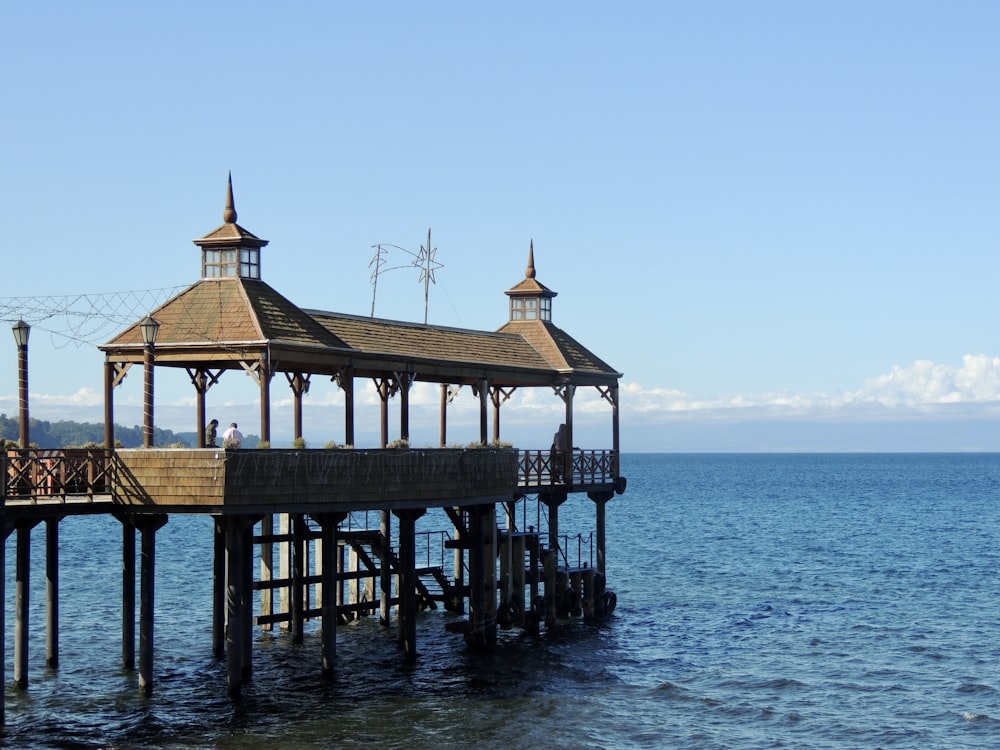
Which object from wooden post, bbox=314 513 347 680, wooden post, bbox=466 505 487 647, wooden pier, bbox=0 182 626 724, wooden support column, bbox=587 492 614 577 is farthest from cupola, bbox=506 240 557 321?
wooden post, bbox=314 513 347 680

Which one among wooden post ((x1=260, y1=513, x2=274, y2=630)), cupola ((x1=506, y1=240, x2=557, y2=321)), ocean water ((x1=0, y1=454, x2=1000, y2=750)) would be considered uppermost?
cupola ((x1=506, y1=240, x2=557, y2=321))

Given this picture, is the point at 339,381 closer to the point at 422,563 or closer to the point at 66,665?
the point at 66,665

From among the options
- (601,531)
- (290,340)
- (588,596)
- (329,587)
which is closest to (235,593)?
(329,587)

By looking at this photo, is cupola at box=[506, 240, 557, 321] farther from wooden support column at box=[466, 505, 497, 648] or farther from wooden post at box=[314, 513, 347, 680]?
wooden post at box=[314, 513, 347, 680]

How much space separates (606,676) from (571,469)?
27.5ft

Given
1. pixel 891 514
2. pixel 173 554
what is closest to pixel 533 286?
pixel 173 554

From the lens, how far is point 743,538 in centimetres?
7944

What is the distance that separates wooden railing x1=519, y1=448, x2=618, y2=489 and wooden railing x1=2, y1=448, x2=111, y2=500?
14059 mm

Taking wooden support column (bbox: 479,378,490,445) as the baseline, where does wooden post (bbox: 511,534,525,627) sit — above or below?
below

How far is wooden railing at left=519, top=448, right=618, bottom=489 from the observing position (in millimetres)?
38844

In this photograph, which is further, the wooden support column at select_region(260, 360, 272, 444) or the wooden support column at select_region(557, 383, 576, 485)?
the wooden support column at select_region(557, 383, 576, 485)

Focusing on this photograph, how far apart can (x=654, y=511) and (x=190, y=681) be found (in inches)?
3353

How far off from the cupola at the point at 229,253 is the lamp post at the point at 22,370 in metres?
5.87

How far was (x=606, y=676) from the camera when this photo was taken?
3297cm
